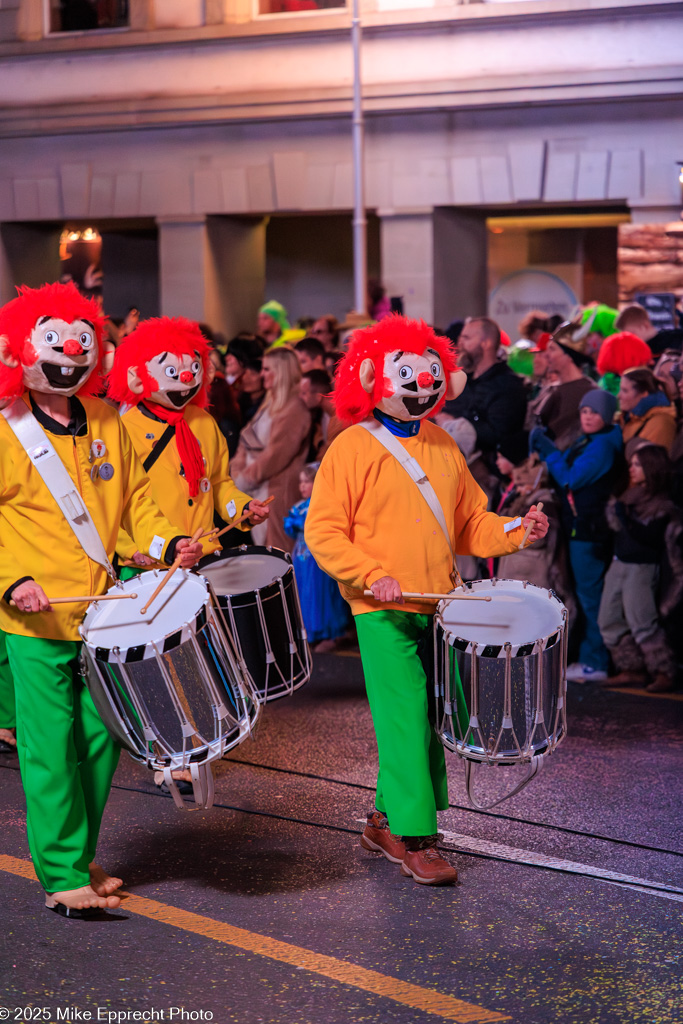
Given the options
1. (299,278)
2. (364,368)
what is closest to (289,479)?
(364,368)

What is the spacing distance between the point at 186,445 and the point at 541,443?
263cm

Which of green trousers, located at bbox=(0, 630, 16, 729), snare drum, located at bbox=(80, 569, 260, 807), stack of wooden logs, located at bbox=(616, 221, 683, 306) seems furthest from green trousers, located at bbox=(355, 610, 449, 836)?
stack of wooden logs, located at bbox=(616, 221, 683, 306)

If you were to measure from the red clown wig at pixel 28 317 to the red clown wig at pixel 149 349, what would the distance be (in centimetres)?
Answer: 116

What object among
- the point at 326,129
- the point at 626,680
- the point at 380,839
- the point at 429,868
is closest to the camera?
the point at 429,868

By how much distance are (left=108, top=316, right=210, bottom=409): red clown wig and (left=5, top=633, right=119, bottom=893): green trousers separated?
1718 millimetres

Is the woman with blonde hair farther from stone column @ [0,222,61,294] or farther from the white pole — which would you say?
stone column @ [0,222,61,294]

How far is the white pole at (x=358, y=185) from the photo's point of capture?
601 inches

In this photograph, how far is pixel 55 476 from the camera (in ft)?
14.7

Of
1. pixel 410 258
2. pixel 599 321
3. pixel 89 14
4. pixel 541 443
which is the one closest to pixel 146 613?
pixel 541 443

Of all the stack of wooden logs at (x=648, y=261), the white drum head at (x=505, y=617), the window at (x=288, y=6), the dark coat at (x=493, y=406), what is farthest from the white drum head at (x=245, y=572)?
the window at (x=288, y=6)

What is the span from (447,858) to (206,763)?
1198 millimetres

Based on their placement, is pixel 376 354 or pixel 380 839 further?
pixel 380 839

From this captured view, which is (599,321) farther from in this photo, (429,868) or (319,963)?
(319,963)

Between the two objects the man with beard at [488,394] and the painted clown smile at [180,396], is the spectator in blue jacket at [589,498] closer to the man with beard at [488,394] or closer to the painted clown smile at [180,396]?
the man with beard at [488,394]
